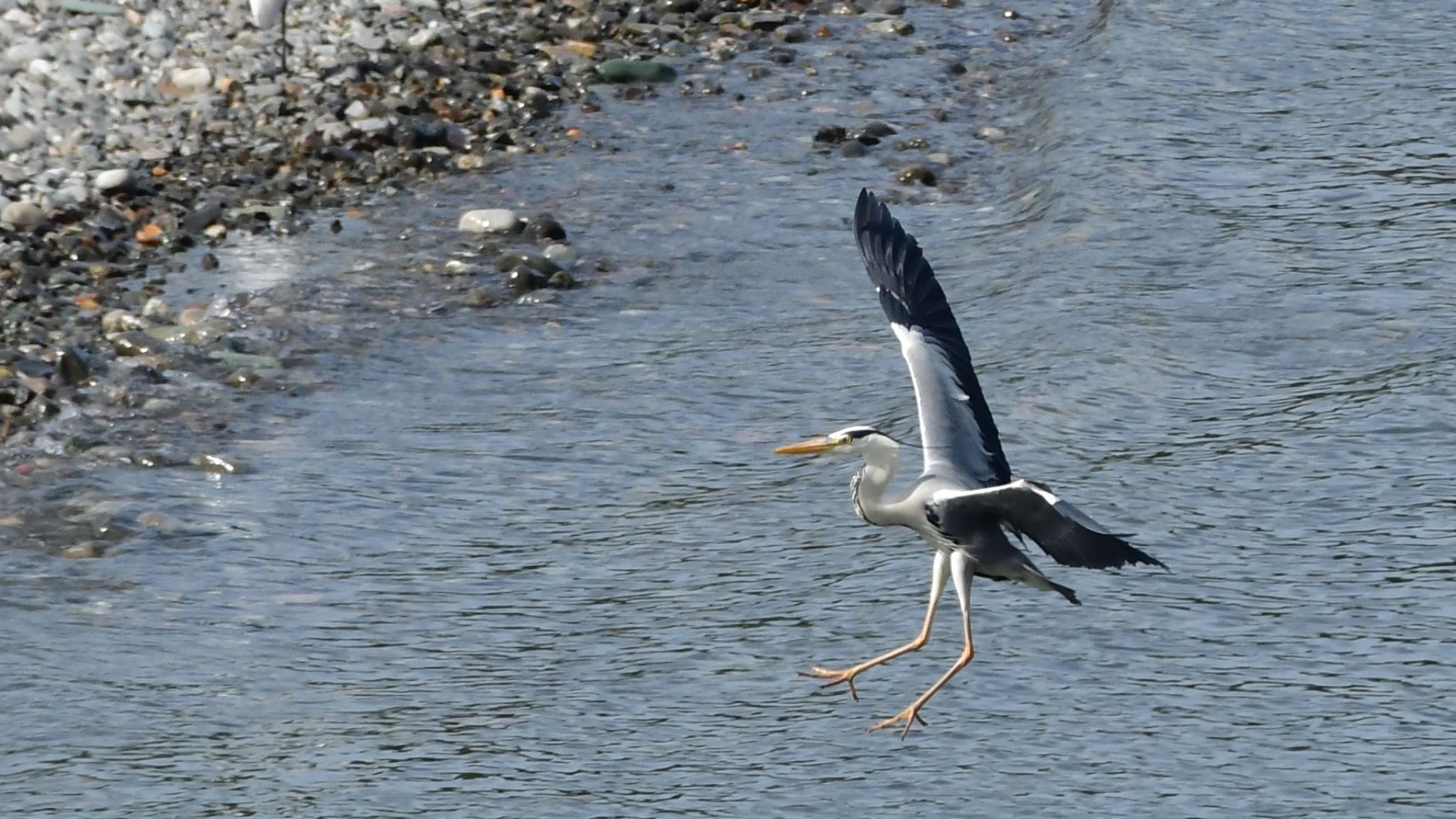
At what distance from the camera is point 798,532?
28.7 feet

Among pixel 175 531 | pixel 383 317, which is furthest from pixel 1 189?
pixel 175 531

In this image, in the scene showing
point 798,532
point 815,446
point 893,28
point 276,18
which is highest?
point 815,446

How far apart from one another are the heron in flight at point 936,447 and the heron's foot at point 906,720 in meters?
0.11

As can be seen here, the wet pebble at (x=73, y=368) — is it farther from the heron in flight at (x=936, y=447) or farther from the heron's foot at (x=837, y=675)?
the heron in flight at (x=936, y=447)

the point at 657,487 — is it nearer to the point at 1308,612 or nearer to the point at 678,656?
the point at 678,656

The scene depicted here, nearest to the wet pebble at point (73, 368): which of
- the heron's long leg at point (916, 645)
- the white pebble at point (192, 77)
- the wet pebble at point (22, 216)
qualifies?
the wet pebble at point (22, 216)

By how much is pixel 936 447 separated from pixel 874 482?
21 cm

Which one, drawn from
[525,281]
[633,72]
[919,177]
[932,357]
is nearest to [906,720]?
[932,357]

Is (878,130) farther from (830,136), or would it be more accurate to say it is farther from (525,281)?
(525,281)

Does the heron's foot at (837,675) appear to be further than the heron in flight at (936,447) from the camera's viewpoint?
Yes

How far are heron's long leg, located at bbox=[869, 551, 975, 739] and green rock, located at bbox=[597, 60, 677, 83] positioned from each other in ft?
24.3

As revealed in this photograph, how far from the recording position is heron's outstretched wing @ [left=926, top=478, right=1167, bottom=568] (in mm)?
5578

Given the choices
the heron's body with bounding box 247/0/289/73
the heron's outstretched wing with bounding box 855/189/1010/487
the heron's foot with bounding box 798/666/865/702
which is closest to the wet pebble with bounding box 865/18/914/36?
the heron's body with bounding box 247/0/289/73

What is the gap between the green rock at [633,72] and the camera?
14.0 metres
